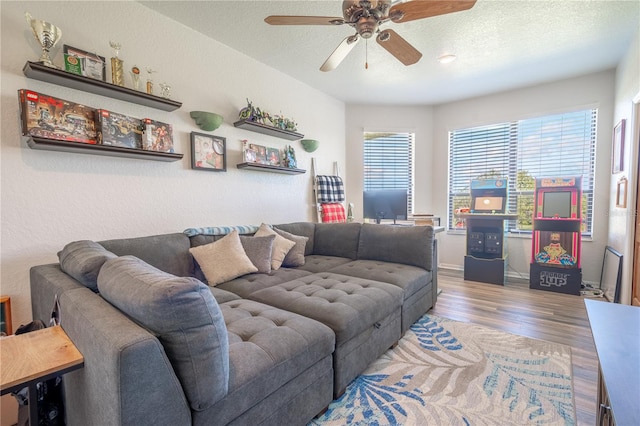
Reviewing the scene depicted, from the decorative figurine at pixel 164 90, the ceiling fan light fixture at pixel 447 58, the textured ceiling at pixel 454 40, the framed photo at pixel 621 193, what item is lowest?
the framed photo at pixel 621 193

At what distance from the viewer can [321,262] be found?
3006 mm

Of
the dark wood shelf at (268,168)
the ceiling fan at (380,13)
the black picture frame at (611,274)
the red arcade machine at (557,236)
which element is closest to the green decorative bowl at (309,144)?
the dark wood shelf at (268,168)

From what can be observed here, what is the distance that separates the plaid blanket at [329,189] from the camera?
4023 millimetres

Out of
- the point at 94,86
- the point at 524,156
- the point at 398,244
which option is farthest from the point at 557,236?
the point at 94,86

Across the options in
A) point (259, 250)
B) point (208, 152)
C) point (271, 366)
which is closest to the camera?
point (271, 366)

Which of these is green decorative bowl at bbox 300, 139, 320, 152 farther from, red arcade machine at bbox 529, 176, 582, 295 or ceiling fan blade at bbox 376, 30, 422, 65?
red arcade machine at bbox 529, 176, 582, 295

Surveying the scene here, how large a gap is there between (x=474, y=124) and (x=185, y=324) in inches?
191

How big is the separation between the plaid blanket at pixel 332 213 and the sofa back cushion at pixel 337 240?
0.50 metres

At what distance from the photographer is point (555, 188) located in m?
3.58

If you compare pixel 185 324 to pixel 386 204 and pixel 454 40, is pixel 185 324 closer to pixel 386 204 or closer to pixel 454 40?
pixel 386 204

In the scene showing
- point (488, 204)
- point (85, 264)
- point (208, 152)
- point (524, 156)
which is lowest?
point (85, 264)

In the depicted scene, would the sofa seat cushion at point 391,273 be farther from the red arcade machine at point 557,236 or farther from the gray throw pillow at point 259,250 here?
the red arcade machine at point 557,236

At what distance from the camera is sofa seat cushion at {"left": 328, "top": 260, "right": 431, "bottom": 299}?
94.3 inches

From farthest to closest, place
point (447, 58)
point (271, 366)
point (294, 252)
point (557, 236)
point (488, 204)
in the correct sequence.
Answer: point (488, 204)
point (557, 236)
point (447, 58)
point (294, 252)
point (271, 366)
